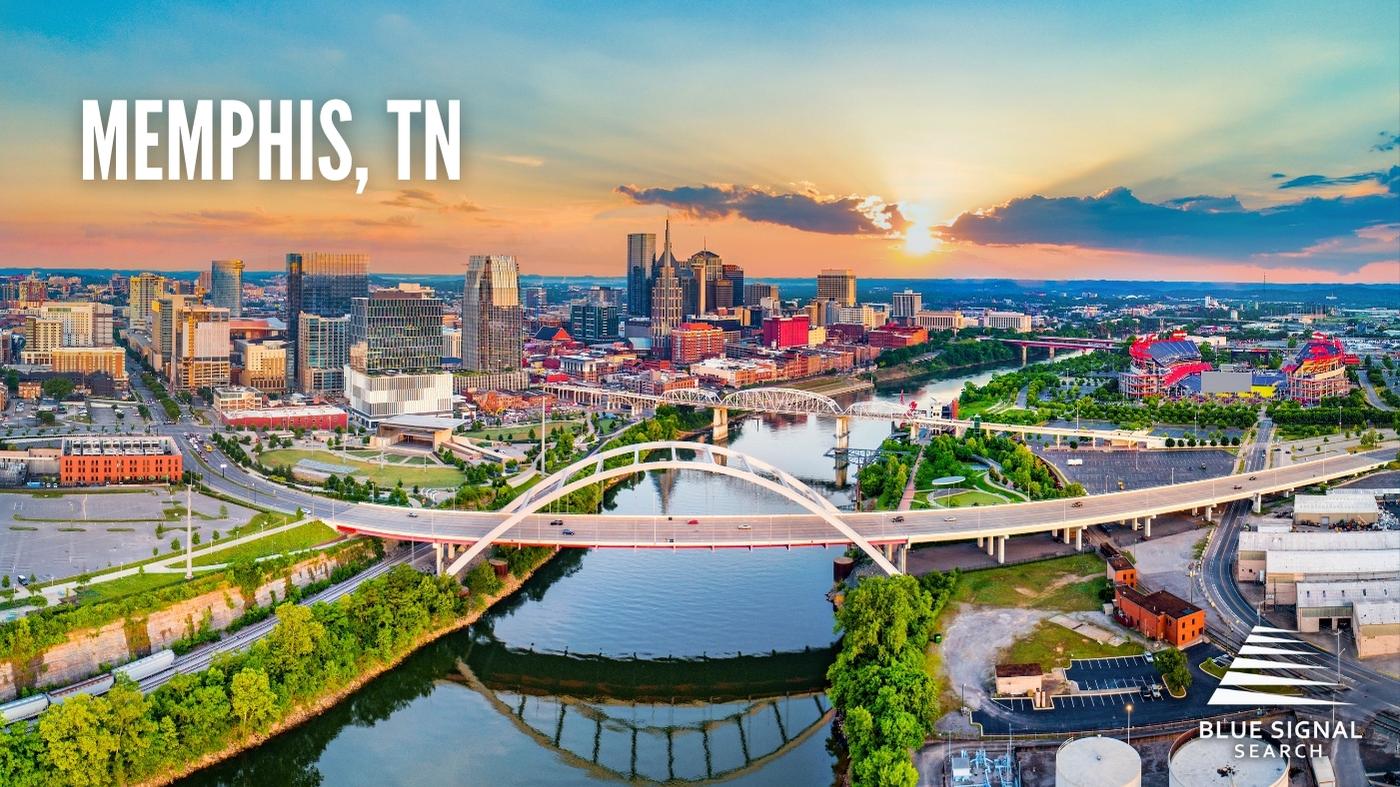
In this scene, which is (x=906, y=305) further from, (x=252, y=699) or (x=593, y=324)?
(x=252, y=699)

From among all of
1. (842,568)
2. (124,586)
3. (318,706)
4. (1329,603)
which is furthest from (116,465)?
(1329,603)

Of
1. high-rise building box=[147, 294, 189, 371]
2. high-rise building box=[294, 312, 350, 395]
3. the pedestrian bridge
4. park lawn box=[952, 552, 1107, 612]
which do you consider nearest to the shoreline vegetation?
the pedestrian bridge

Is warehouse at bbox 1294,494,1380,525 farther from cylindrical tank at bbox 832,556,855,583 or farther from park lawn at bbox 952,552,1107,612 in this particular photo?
cylindrical tank at bbox 832,556,855,583

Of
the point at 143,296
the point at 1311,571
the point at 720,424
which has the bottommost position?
the point at 1311,571

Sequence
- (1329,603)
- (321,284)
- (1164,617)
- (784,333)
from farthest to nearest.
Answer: (784,333)
(321,284)
(1329,603)
(1164,617)

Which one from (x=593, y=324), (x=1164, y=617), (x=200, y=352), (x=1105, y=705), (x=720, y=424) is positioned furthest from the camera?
(x=593, y=324)

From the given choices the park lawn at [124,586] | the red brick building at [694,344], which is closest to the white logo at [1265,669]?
the park lawn at [124,586]
